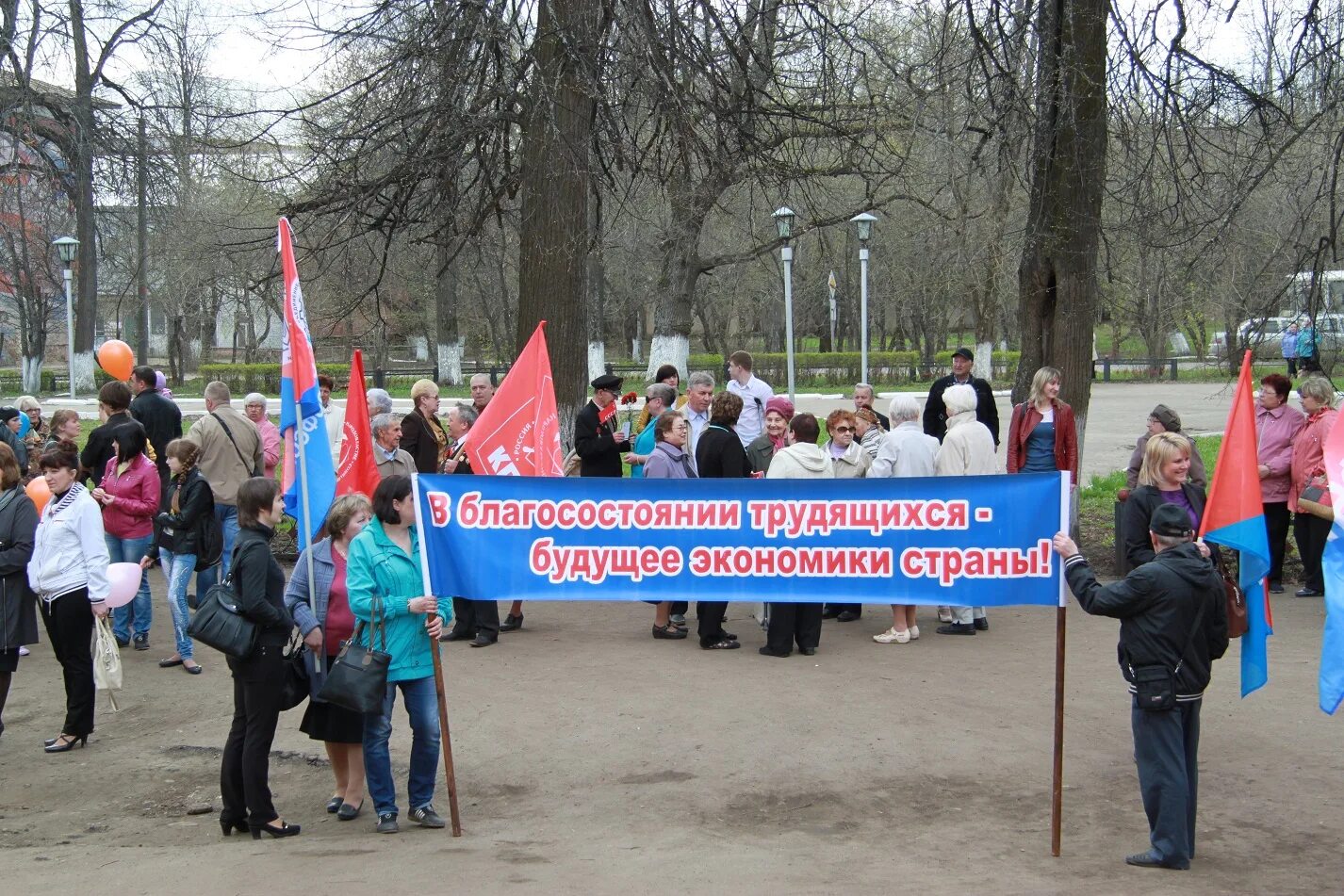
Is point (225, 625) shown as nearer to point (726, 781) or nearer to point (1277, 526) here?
point (726, 781)

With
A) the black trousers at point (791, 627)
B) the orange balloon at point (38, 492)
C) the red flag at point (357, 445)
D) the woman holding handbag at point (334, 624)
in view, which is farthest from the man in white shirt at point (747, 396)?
the woman holding handbag at point (334, 624)

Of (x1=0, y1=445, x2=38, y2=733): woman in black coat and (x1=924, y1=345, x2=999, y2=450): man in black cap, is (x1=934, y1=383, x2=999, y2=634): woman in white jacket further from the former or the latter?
(x1=0, y1=445, x2=38, y2=733): woman in black coat

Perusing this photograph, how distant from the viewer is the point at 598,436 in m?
9.78

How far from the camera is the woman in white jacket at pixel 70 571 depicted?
7137mm

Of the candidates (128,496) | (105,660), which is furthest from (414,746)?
(128,496)

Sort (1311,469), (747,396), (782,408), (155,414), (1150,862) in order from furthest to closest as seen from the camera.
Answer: (747,396) → (155,414) → (1311,469) → (782,408) → (1150,862)

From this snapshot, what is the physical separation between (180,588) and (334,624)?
3305mm

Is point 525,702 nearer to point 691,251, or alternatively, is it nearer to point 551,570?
point 551,570

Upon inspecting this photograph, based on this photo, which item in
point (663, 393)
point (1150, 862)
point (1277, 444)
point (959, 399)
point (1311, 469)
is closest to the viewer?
point (1150, 862)

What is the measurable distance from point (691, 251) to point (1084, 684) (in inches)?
951

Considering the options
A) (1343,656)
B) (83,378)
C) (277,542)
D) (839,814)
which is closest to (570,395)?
(277,542)

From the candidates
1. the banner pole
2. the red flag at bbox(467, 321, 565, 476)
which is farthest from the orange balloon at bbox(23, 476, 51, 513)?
the banner pole

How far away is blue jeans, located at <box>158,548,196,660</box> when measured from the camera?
880cm

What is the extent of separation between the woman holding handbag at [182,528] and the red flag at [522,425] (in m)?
1.95
